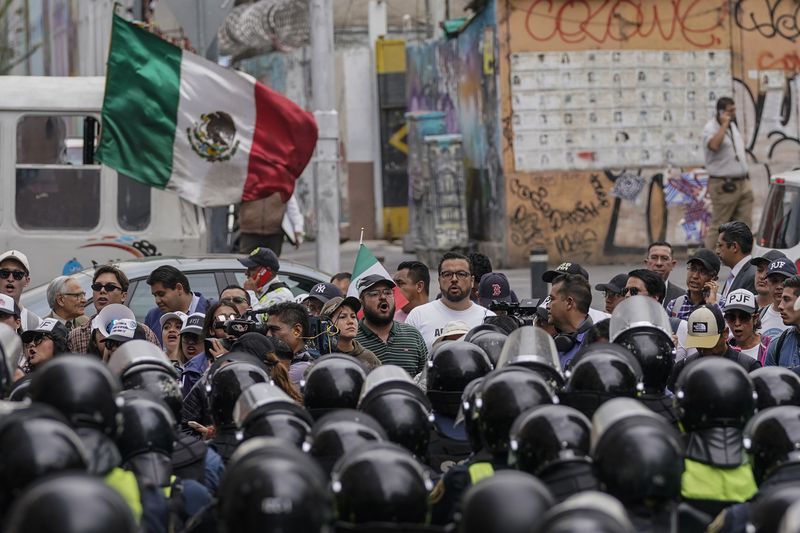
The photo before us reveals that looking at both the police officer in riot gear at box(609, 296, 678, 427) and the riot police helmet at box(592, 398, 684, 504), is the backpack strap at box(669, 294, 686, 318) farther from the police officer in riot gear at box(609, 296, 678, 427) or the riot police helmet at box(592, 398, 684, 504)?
the riot police helmet at box(592, 398, 684, 504)

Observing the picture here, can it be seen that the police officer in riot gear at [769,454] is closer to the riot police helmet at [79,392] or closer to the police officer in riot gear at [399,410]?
the police officer in riot gear at [399,410]

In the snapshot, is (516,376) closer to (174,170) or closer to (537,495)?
(537,495)

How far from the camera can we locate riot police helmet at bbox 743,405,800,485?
6.02 meters

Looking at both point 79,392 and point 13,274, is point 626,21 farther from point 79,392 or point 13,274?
point 79,392

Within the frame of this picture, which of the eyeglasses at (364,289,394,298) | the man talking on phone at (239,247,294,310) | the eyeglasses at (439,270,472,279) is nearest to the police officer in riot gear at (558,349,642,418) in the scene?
the eyeglasses at (364,289,394,298)

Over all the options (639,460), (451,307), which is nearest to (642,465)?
(639,460)

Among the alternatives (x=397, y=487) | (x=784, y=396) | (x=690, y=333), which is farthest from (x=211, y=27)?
(x=397, y=487)

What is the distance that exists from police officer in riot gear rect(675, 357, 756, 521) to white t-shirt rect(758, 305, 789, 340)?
3364 millimetres

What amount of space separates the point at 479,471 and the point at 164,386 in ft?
4.83

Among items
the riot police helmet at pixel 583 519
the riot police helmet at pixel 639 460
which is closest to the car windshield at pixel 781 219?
the riot police helmet at pixel 639 460

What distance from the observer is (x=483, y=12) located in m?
20.5

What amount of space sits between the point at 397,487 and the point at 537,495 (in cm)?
60

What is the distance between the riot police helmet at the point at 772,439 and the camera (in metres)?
6.02

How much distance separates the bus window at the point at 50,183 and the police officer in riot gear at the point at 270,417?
8.11 metres
